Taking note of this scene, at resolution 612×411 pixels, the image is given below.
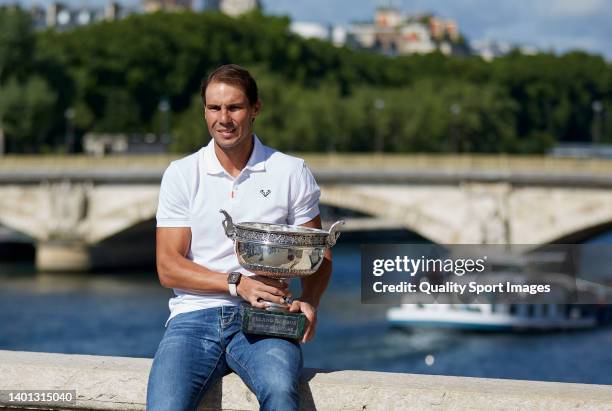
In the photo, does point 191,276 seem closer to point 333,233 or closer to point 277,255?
point 277,255

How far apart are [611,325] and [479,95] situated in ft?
116

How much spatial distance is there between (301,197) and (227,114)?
1.40 ft

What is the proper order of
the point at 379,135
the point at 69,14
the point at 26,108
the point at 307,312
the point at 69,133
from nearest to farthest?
1. the point at 307,312
2. the point at 26,108
3. the point at 69,133
4. the point at 379,135
5. the point at 69,14

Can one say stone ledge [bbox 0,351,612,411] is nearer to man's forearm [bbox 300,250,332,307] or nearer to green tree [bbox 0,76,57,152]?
man's forearm [bbox 300,250,332,307]

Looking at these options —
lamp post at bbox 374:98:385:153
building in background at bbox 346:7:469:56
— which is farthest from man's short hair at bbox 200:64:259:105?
building in background at bbox 346:7:469:56

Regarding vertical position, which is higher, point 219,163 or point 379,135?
point 219,163

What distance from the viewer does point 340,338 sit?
28.1 m

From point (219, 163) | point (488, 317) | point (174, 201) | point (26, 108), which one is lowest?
point (488, 317)

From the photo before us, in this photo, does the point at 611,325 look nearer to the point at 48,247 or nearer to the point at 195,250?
the point at 48,247

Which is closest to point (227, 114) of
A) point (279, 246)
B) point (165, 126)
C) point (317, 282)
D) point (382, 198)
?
point (279, 246)

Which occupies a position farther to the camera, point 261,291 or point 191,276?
point 191,276

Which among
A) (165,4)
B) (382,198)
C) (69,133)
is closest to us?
(382,198)

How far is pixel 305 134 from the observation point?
5944 centimetres

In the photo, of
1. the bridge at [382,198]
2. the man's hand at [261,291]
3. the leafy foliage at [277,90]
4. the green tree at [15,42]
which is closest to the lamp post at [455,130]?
the leafy foliage at [277,90]
